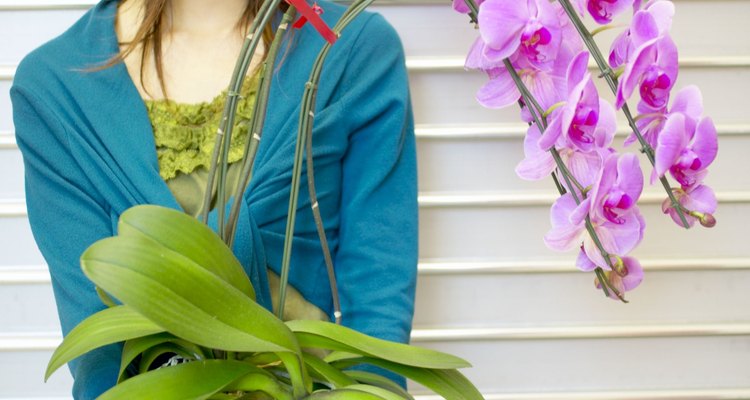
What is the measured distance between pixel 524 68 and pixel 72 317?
72 centimetres

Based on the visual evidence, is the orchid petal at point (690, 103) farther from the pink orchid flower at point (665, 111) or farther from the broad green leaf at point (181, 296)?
the broad green leaf at point (181, 296)

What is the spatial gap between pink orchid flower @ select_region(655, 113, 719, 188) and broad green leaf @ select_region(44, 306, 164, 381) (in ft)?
1.23

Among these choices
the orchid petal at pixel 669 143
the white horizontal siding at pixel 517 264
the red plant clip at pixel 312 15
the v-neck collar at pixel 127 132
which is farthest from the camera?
the white horizontal siding at pixel 517 264

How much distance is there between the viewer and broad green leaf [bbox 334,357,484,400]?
0.70m

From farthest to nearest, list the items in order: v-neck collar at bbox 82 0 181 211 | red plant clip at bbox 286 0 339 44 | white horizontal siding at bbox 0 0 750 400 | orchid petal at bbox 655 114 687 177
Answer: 1. white horizontal siding at bbox 0 0 750 400
2. v-neck collar at bbox 82 0 181 211
3. red plant clip at bbox 286 0 339 44
4. orchid petal at bbox 655 114 687 177

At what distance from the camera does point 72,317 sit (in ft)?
3.47

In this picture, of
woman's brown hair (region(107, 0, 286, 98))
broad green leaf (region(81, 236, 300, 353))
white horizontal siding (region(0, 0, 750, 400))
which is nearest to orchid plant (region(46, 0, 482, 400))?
Answer: broad green leaf (region(81, 236, 300, 353))

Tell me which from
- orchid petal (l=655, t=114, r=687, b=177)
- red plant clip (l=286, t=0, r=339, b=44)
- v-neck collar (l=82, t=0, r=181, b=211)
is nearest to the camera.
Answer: orchid petal (l=655, t=114, r=687, b=177)

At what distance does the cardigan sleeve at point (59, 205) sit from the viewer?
1.06 meters

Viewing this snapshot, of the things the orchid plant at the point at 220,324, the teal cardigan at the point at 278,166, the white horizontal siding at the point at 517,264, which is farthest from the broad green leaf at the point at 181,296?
the white horizontal siding at the point at 517,264

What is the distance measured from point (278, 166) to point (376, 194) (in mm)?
152

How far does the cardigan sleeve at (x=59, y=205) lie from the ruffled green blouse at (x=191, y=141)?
4.3 inches

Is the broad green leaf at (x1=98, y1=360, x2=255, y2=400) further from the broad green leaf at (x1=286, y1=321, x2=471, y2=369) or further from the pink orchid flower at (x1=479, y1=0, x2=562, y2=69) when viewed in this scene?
the pink orchid flower at (x1=479, y1=0, x2=562, y2=69)

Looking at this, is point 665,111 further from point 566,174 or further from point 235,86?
point 235,86
